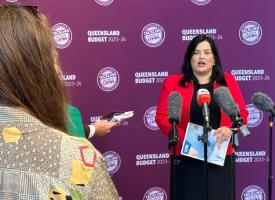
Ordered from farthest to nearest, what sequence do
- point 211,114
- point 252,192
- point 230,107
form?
point 252,192
point 211,114
point 230,107

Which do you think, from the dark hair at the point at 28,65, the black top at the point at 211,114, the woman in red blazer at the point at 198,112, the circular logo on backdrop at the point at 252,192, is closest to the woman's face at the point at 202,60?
the woman in red blazer at the point at 198,112

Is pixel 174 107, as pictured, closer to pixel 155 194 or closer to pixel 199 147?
pixel 199 147

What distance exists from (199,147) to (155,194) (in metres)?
1.19

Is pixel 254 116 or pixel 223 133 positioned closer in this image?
pixel 223 133

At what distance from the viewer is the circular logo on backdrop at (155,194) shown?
12.3 ft

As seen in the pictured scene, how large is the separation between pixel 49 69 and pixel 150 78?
272 cm

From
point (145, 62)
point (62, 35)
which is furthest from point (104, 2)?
point (145, 62)

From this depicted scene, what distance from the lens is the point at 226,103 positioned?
2.35m

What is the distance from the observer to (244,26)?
3729 millimetres

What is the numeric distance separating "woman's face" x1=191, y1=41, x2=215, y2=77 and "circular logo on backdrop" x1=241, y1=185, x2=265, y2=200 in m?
1.34

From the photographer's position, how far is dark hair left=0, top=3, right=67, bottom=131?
0.88 m

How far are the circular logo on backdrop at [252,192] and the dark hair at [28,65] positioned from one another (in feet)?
10.5

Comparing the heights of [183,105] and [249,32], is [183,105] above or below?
below

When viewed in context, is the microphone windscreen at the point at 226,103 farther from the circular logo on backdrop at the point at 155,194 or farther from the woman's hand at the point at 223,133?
the circular logo on backdrop at the point at 155,194
